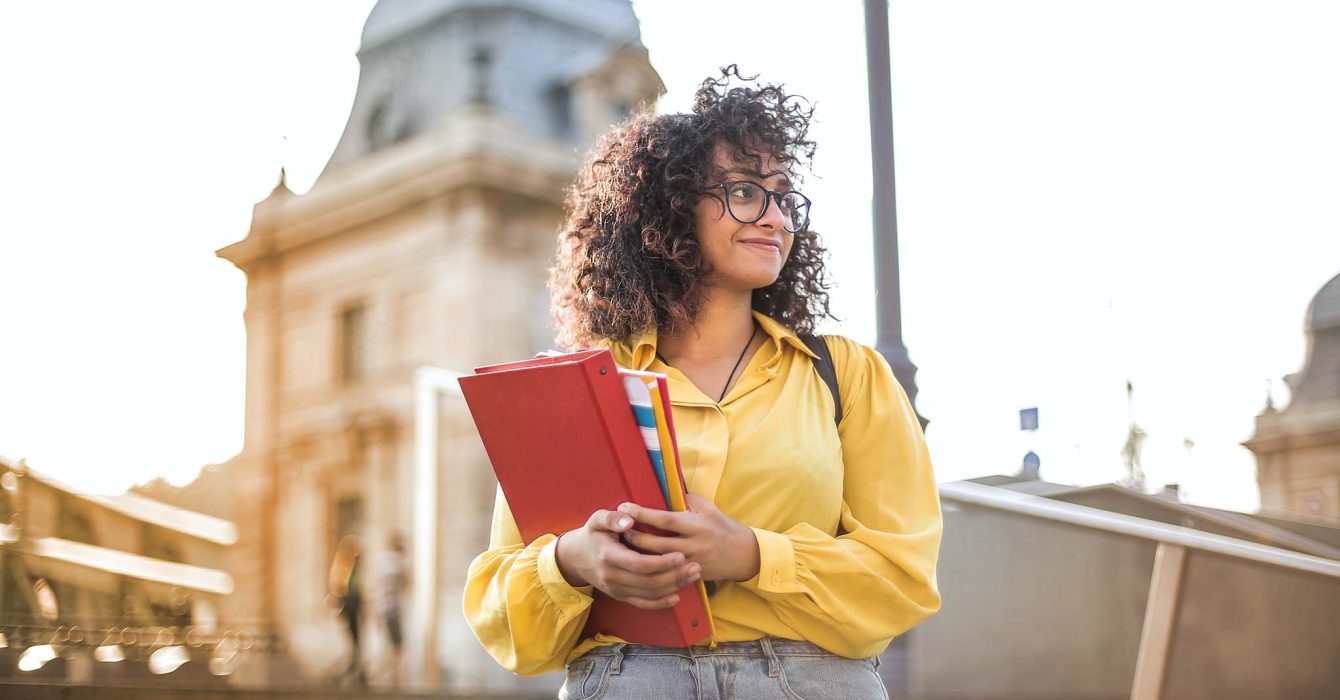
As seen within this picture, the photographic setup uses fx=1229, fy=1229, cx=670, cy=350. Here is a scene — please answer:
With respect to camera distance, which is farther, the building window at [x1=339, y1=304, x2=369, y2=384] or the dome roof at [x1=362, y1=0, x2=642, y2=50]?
the building window at [x1=339, y1=304, x2=369, y2=384]

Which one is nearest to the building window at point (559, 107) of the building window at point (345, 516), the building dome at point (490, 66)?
the building dome at point (490, 66)

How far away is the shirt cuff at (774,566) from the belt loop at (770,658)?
0.10m

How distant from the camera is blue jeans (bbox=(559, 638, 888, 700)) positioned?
1714 millimetres

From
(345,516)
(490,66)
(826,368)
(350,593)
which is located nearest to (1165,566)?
(826,368)

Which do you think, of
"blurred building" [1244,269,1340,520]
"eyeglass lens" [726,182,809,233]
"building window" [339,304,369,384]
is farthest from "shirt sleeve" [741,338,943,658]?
"building window" [339,304,369,384]

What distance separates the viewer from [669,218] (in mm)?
2027

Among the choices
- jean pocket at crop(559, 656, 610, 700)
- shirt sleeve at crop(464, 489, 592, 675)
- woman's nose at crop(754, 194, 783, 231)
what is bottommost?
jean pocket at crop(559, 656, 610, 700)

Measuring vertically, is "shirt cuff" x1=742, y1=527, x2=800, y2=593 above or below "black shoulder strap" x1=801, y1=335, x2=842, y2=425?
below

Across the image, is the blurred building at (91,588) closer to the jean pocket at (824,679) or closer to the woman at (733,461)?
the woman at (733,461)

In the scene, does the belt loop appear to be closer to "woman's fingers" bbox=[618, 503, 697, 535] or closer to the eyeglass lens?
"woman's fingers" bbox=[618, 503, 697, 535]

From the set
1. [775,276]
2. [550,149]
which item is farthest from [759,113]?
[550,149]

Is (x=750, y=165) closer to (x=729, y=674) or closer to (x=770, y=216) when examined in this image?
(x=770, y=216)

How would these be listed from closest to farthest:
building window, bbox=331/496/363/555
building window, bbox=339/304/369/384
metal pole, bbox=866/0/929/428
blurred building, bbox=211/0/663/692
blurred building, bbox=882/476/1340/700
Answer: blurred building, bbox=882/476/1340/700 < metal pole, bbox=866/0/929/428 < blurred building, bbox=211/0/663/692 < building window, bbox=331/496/363/555 < building window, bbox=339/304/369/384

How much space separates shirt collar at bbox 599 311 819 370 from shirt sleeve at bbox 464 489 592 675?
0.36 meters
